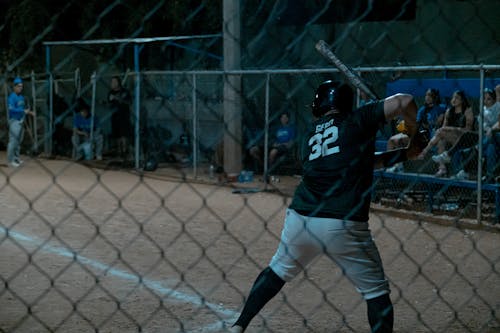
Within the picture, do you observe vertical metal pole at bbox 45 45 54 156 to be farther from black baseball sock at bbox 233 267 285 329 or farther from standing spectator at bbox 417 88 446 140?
black baseball sock at bbox 233 267 285 329

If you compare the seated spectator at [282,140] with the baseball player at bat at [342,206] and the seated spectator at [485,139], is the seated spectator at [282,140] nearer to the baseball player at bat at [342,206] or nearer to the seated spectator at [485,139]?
the seated spectator at [485,139]

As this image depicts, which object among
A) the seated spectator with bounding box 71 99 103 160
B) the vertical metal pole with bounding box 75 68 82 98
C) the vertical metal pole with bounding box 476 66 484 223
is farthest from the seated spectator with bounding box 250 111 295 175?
the vertical metal pole with bounding box 75 68 82 98

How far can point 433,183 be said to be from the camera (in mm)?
11195

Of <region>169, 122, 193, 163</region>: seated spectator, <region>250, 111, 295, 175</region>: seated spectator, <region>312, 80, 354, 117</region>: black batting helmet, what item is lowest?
<region>169, 122, 193, 163</region>: seated spectator

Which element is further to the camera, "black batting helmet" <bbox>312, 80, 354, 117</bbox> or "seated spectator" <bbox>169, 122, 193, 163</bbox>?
"seated spectator" <bbox>169, 122, 193, 163</bbox>

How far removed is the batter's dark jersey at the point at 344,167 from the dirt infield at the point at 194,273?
2.61 ft

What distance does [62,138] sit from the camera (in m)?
19.5

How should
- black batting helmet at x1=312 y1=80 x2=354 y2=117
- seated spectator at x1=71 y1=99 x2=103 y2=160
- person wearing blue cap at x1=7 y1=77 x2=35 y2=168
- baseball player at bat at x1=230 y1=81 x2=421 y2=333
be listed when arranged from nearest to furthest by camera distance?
1. baseball player at bat at x1=230 y1=81 x2=421 y2=333
2. black batting helmet at x1=312 y1=80 x2=354 y2=117
3. person wearing blue cap at x1=7 y1=77 x2=35 y2=168
4. seated spectator at x1=71 y1=99 x2=103 y2=160

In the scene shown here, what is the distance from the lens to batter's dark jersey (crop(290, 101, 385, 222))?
4582mm

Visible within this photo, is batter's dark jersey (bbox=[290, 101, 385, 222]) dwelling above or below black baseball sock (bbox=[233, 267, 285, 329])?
above

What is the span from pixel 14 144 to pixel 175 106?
359 cm

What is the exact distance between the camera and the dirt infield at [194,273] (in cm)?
574

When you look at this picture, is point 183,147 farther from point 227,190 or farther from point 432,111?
point 432,111

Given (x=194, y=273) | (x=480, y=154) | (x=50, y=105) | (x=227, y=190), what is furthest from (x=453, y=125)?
(x=50, y=105)
